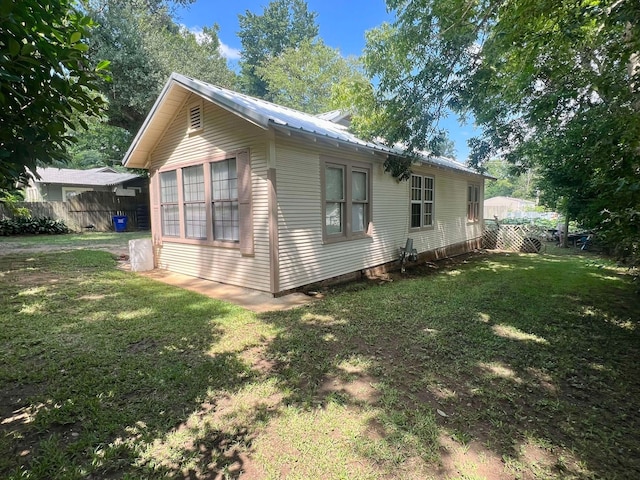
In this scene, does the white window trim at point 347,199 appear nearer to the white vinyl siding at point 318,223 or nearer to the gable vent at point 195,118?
the white vinyl siding at point 318,223

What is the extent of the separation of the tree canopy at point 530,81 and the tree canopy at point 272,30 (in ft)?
104

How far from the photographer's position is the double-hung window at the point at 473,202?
13.4 metres

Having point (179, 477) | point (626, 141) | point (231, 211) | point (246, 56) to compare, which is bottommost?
point (179, 477)

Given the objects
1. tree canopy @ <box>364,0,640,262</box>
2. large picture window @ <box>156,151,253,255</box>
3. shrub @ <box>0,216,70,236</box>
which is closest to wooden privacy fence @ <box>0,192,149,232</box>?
shrub @ <box>0,216,70,236</box>

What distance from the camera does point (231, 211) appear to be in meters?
6.73

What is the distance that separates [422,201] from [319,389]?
27.0 feet

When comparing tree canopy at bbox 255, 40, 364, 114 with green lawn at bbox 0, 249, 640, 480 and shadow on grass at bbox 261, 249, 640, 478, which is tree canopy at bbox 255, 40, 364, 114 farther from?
green lawn at bbox 0, 249, 640, 480

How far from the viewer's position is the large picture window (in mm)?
6219

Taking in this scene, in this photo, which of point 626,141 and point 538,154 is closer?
point 626,141

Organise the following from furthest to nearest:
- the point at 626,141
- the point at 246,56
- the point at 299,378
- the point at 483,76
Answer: the point at 246,56 → the point at 483,76 → the point at 626,141 → the point at 299,378

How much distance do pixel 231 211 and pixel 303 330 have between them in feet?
10.8

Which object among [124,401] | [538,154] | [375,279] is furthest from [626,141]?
[538,154]

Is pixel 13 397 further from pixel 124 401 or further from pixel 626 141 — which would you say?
pixel 626 141

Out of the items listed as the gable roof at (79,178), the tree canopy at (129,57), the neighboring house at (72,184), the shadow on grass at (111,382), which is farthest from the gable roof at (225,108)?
the gable roof at (79,178)
